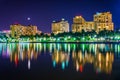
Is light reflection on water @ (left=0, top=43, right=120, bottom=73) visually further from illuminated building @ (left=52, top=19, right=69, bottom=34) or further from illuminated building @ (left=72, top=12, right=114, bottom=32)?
illuminated building @ (left=52, top=19, right=69, bottom=34)

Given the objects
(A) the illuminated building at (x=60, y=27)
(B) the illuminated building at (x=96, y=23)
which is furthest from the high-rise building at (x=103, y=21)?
(A) the illuminated building at (x=60, y=27)

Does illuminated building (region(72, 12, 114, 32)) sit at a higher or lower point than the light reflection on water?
higher

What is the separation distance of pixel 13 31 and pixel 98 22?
5787 centimetres

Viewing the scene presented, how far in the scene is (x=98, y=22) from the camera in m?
163

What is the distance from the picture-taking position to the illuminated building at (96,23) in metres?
156

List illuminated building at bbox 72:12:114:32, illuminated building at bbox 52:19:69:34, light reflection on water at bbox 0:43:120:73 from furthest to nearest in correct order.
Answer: illuminated building at bbox 52:19:69:34 → illuminated building at bbox 72:12:114:32 → light reflection on water at bbox 0:43:120:73

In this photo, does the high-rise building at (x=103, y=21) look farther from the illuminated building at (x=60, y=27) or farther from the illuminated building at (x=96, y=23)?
the illuminated building at (x=60, y=27)

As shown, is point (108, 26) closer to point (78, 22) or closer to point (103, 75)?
point (78, 22)

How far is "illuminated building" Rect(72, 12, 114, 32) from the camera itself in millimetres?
156000

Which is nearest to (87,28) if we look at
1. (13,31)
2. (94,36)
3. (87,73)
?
(94,36)

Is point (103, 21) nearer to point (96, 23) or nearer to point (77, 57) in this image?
point (96, 23)

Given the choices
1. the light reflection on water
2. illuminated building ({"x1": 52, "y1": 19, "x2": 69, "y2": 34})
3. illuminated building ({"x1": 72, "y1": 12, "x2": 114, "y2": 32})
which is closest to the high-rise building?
illuminated building ({"x1": 72, "y1": 12, "x2": 114, "y2": 32})

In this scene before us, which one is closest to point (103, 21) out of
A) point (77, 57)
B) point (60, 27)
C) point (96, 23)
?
point (96, 23)

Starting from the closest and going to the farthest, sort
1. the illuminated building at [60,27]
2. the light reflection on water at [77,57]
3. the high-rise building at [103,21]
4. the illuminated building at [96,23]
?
the light reflection on water at [77,57] → the high-rise building at [103,21] → the illuminated building at [96,23] → the illuminated building at [60,27]
